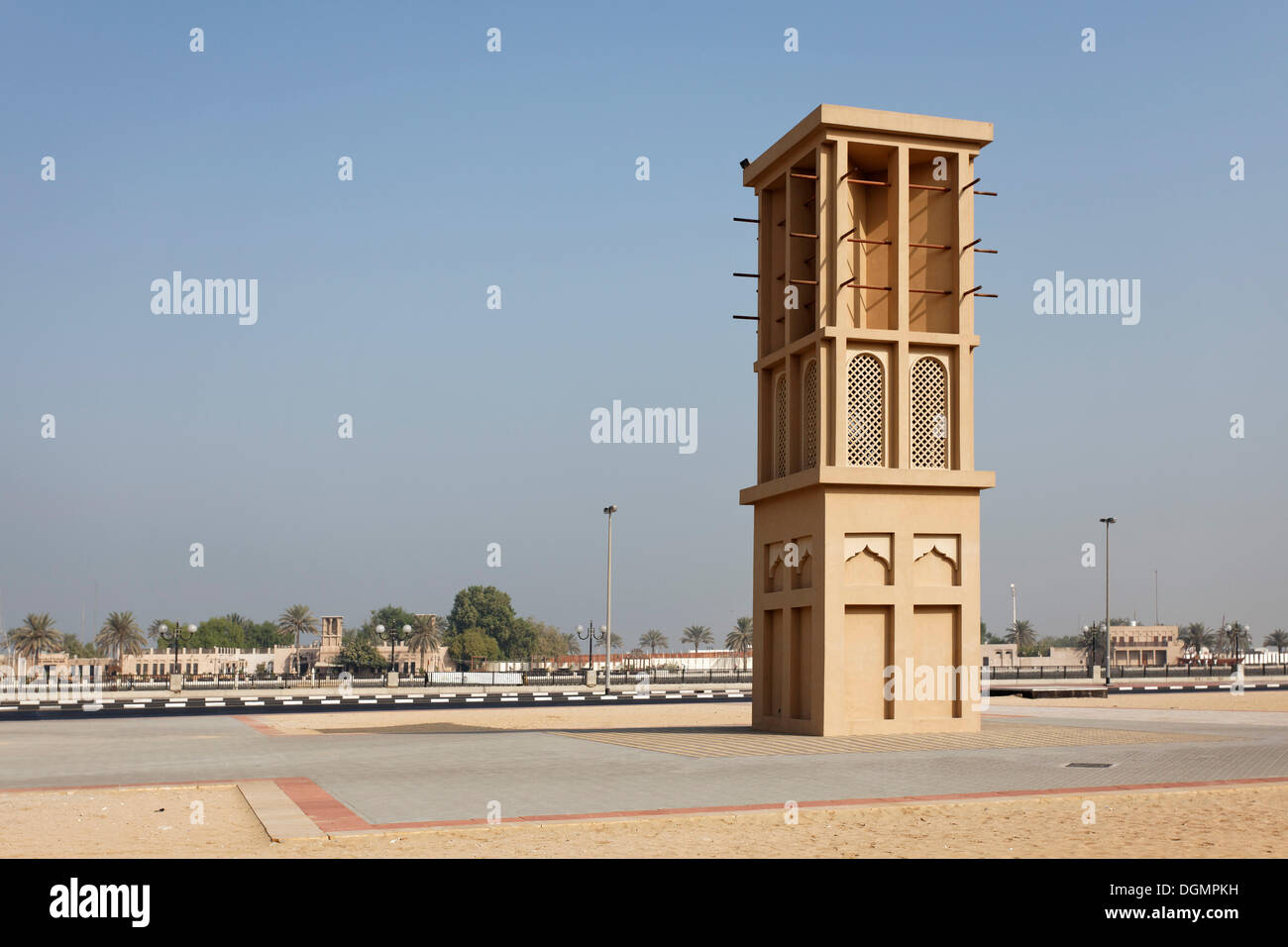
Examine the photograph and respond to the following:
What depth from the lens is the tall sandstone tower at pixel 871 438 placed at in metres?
21.4

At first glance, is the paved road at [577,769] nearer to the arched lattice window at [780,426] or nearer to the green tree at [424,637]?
the arched lattice window at [780,426]

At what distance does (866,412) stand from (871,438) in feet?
1.58

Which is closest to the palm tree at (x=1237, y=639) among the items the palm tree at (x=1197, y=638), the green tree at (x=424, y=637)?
the palm tree at (x=1197, y=638)

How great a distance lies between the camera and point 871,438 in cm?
2217

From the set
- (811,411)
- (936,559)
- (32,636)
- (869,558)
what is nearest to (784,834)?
(869,558)

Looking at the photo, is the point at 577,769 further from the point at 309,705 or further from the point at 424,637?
the point at 424,637

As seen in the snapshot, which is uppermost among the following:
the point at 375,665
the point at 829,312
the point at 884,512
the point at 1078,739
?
the point at 829,312

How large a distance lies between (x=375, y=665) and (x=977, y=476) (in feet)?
365

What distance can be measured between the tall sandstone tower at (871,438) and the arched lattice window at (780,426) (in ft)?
0.17

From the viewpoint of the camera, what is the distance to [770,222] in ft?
81.6
